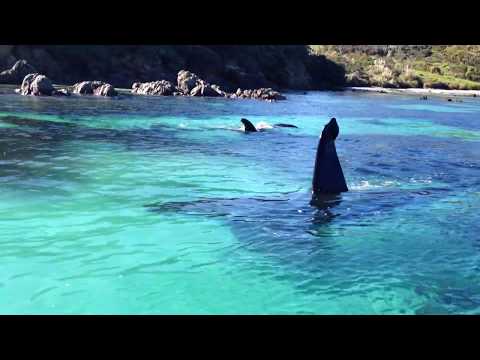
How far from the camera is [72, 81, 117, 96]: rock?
4986 centimetres

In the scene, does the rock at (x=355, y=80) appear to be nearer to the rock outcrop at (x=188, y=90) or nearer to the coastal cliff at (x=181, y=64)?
the coastal cliff at (x=181, y=64)

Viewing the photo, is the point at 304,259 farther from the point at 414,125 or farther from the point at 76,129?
the point at 414,125

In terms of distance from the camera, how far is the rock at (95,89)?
49859 millimetres

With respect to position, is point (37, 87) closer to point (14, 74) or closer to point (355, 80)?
point (14, 74)

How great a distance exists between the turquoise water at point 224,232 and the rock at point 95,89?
2807cm

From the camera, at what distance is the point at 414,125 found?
40.7 meters

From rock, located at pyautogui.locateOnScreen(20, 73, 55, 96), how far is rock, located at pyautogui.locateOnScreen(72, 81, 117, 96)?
5053mm

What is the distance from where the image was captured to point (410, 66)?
124938mm

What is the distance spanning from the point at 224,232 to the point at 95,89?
45392 mm

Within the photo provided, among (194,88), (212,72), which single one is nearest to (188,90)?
(194,88)

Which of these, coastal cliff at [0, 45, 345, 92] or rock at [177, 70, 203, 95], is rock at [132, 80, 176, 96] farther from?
coastal cliff at [0, 45, 345, 92]

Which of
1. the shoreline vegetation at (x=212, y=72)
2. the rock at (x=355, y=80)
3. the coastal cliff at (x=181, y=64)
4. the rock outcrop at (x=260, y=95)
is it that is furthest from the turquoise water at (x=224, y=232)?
the rock at (x=355, y=80)

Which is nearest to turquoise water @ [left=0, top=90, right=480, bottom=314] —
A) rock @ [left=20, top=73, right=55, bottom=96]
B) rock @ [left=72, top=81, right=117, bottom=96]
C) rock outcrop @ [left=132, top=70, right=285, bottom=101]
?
rock @ [left=20, top=73, right=55, bottom=96]
